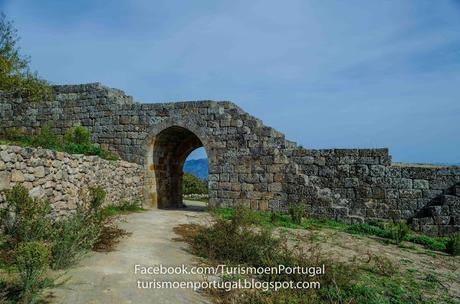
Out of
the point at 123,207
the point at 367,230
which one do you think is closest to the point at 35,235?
the point at 123,207

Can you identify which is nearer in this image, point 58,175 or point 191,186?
point 58,175

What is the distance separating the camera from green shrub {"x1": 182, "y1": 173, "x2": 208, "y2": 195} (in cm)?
2701

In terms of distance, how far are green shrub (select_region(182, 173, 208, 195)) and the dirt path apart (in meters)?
18.6

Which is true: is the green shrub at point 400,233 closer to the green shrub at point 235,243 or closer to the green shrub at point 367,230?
the green shrub at point 367,230

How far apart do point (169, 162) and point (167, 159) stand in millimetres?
225

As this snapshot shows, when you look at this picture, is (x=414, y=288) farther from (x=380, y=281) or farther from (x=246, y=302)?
(x=246, y=302)

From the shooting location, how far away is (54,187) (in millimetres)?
8219

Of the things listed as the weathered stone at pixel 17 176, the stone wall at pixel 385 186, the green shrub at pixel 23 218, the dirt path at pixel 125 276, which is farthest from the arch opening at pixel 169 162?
the green shrub at pixel 23 218

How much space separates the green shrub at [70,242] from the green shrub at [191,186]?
20620mm

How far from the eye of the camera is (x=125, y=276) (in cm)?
551

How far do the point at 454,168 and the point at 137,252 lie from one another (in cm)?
938

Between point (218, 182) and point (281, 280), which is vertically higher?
point (218, 182)

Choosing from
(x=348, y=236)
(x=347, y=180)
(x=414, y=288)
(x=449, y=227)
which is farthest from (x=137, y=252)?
(x=449, y=227)

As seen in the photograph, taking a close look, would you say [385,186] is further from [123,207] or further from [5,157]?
[5,157]
